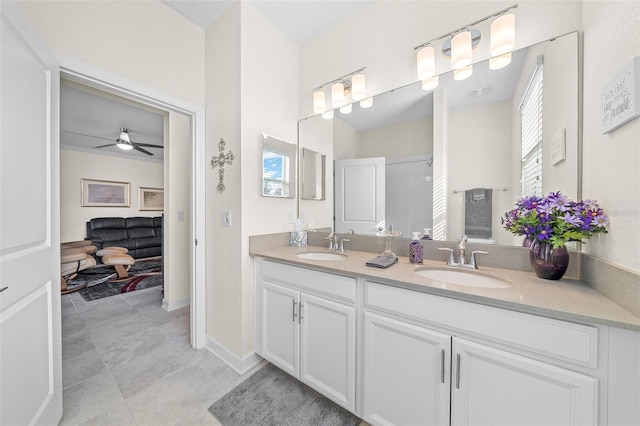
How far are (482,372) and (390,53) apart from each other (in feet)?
6.28

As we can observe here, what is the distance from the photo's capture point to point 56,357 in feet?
4.05

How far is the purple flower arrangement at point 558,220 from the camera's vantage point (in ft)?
2.93

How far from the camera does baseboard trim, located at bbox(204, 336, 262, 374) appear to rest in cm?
169

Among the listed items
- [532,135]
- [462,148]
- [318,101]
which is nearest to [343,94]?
[318,101]

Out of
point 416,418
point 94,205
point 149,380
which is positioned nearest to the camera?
point 416,418

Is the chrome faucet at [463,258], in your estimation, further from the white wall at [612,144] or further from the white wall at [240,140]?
the white wall at [240,140]

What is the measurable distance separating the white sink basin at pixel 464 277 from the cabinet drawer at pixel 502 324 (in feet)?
0.65

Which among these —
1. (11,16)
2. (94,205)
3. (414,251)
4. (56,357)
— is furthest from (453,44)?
(94,205)

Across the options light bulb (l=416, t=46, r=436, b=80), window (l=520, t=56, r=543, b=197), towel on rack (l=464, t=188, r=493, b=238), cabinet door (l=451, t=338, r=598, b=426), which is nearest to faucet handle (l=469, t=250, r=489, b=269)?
→ towel on rack (l=464, t=188, r=493, b=238)

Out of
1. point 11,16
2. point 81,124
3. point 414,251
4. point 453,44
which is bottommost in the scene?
point 414,251

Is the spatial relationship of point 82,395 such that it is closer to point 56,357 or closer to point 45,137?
point 56,357

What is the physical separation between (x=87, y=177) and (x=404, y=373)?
6.82 metres

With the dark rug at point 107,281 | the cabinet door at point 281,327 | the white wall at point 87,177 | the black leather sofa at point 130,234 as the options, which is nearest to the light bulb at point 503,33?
the cabinet door at point 281,327

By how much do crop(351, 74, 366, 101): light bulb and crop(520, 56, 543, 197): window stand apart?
989 mm
